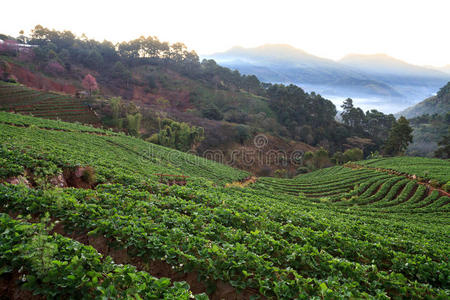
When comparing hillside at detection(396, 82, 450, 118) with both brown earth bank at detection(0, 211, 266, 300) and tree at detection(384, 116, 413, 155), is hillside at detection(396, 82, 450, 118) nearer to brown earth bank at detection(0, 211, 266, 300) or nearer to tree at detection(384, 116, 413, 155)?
tree at detection(384, 116, 413, 155)

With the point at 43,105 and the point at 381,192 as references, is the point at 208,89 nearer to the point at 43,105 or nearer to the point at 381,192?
the point at 43,105

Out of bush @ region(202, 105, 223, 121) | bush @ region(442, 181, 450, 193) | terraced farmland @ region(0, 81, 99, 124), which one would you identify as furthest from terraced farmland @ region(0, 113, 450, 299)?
bush @ region(202, 105, 223, 121)


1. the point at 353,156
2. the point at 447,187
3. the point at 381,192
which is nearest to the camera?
the point at 447,187

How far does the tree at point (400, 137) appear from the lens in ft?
190

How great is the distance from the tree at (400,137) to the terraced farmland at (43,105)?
73.6 metres

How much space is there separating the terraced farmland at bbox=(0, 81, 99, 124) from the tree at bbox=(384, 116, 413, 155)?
73628 mm

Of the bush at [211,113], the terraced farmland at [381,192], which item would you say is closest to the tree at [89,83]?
the bush at [211,113]

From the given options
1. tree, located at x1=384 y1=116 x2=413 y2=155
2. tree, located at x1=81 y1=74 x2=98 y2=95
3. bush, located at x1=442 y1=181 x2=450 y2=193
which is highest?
tree, located at x1=81 y1=74 x2=98 y2=95

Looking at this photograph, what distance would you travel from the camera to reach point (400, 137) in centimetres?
5869

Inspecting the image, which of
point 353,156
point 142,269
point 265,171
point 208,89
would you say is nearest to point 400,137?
point 353,156

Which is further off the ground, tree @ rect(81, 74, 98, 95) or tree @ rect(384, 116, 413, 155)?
tree @ rect(81, 74, 98, 95)

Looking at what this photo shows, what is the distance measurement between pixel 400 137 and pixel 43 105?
84.0 m

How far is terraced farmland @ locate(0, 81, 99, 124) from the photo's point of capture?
→ 4722cm

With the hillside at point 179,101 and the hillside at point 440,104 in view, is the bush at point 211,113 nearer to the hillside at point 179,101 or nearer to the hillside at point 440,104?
the hillside at point 179,101
